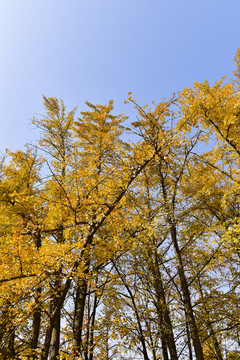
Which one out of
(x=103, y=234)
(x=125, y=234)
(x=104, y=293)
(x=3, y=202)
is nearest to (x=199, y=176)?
(x=125, y=234)

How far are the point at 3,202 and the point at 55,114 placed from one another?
5.58m

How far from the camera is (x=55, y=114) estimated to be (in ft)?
33.8

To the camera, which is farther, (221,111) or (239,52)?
(239,52)

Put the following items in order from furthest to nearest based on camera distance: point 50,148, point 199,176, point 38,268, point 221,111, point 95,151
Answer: point 50,148 < point 95,151 < point 199,176 < point 221,111 < point 38,268

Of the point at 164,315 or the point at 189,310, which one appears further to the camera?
the point at 164,315

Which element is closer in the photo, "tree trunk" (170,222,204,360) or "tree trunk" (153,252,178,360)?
"tree trunk" (170,222,204,360)

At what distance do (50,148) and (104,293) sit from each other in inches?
247

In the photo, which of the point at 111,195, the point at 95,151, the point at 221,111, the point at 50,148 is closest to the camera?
the point at 111,195

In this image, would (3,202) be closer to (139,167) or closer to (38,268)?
(38,268)

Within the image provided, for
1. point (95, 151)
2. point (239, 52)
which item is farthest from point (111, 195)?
point (239, 52)

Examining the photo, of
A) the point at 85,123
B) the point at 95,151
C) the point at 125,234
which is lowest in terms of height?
the point at 125,234

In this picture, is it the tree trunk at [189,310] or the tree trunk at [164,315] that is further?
the tree trunk at [164,315]

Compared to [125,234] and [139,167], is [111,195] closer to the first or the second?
[139,167]

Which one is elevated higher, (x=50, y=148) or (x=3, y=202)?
(x=50, y=148)
